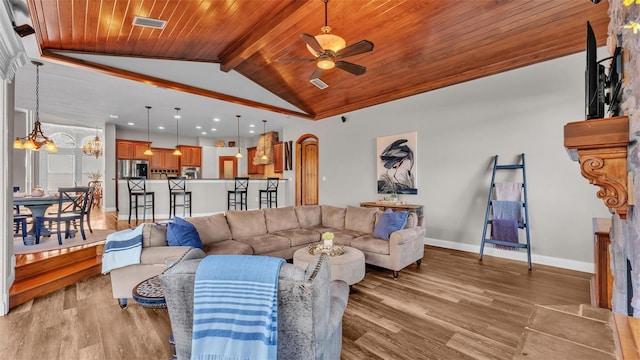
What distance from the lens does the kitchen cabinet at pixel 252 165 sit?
10.6m

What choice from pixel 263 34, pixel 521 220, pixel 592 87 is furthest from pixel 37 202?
pixel 521 220

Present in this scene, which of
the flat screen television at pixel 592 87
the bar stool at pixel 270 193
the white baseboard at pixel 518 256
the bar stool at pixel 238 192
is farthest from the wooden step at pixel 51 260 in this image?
the white baseboard at pixel 518 256

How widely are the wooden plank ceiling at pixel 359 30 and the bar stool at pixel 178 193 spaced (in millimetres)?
2697

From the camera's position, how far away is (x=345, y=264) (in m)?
2.85

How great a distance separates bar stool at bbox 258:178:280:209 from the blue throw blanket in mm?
6669

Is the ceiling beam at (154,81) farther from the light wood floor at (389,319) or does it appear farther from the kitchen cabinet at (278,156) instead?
the light wood floor at (389,319)

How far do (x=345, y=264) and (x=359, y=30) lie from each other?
322 cm

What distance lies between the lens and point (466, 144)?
4578 mm

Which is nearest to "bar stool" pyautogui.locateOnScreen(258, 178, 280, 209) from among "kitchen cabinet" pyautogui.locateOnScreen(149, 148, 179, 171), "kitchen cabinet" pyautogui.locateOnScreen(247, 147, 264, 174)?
"kitchen cabinet" pyautogui.locateOnScreen(247, 147, 264, 174)

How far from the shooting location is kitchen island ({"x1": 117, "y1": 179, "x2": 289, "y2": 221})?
6.48 meters

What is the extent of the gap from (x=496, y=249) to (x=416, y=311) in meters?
2.55

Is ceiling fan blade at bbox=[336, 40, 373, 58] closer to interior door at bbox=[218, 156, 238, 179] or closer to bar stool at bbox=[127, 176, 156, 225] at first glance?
bar stool at bbox=[127, 176, 156, 225]

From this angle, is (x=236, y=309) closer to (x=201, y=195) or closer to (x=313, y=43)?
(x=313, y=43)

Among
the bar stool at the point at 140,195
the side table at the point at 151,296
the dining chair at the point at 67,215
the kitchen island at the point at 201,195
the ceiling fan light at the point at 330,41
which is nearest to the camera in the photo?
the side table at the point at 151,296
